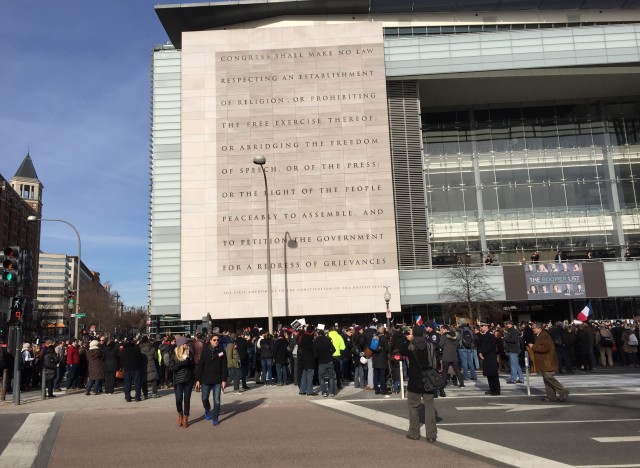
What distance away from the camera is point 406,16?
45875 mm

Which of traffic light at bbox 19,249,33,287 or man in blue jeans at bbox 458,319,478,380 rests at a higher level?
traffic light at bbox 19,249,33,287

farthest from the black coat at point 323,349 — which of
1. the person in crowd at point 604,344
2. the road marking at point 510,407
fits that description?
the person in crowd at point 604,344

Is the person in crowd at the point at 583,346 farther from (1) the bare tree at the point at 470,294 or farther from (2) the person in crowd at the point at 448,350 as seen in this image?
(1) the bare tree at the point at 470,294

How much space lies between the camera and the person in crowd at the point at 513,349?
16344 mm

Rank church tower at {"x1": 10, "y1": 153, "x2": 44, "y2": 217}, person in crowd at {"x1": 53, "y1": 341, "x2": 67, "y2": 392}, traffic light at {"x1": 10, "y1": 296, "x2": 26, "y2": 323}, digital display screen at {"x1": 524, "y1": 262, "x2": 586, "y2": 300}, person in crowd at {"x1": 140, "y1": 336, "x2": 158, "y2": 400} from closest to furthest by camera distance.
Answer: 1. person in crowd at {"x1": 140, "y1": 336, "x2": 158, "y2": 400}
2. traffic light at {"x1": 10, "y1": 296, "x2": 26, "y2": 323}
3. person in crowd at {"x1": 53, "y1": 341, "x2": 67, "y2": 392}
4. digital display screen at {"x1": 524, "y1": 262, "x2": 586, "y2": 300}
5. church tower at {"x1": 10, "y1": 153, "x2": 44, "y2": 217}

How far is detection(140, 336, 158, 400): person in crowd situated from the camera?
1613 cm

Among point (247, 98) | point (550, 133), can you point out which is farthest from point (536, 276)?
point (247, 98)

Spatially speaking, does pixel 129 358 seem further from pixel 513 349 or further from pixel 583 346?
pixel 583 346

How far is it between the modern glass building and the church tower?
114917mm

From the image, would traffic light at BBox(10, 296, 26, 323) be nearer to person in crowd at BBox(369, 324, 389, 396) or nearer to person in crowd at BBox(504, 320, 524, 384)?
person in crowd at BBox(369, 324, 389, 396)

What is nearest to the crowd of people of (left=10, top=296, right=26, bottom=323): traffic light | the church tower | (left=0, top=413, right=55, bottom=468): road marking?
(left=10, top=296, right=26, bottom=323): traffic light

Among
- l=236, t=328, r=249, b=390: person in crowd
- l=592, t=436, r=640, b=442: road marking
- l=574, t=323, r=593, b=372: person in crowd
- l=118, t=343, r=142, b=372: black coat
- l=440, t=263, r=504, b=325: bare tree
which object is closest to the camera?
l=592, t=436, r=640, b=442: road marking

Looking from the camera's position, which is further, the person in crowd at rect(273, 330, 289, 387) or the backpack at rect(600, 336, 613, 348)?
the backpack at rect(600, 336, 613, 348)

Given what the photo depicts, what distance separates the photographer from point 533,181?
4616 cm
